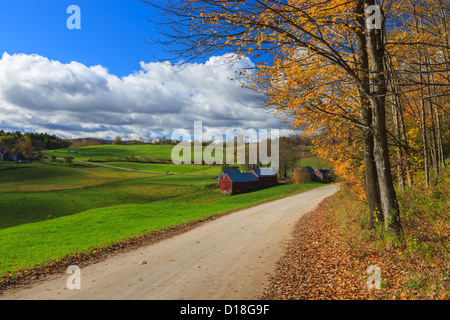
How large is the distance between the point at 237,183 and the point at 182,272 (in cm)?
4703

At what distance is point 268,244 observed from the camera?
1138 cm

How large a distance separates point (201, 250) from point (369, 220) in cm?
625

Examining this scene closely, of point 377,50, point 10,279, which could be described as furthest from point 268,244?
point 10,279

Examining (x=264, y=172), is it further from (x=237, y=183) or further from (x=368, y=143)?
(x=368, y=143)

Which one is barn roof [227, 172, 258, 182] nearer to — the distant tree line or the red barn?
the red barn

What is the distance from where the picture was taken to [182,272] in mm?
7949

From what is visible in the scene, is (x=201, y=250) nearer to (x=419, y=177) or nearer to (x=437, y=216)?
(x=437, y=216)

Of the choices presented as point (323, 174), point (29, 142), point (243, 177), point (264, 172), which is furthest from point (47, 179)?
point (29, 142)

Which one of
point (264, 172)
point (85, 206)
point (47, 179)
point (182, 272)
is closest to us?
point (182, 272)

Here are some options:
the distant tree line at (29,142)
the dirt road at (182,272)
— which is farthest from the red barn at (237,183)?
the distant tree line at (29,142)

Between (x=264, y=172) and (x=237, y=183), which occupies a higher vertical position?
(x=264, y=172)

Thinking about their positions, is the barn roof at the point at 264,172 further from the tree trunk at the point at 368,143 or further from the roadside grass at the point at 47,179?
the tree trunk at the point at 368,143

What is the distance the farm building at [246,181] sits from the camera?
54125 mm

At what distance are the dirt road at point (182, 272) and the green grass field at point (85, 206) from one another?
2.85 meters
